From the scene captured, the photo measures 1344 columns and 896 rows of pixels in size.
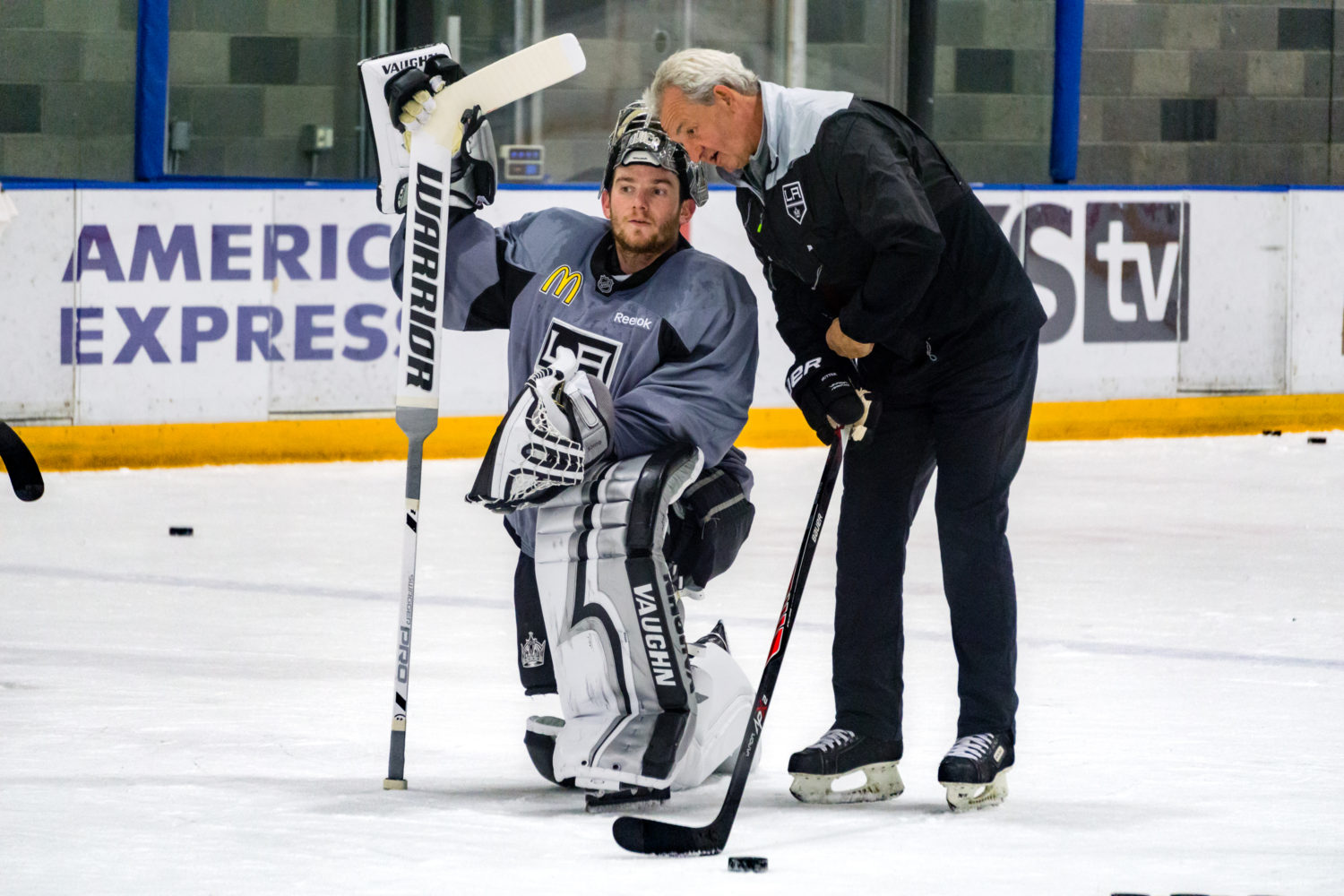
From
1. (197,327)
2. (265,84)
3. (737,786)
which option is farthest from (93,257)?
(737,786)

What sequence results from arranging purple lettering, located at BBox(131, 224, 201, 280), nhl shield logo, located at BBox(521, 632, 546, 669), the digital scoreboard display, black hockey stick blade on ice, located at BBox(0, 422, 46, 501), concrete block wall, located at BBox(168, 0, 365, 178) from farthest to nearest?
1. the digital scoreboard display
2. concrete block wall, located at BBox(168, 0, 365, 178)
3. purple lettering, located at BBox(131, 224, 201, 280)
4. black hockey stick blade on ice, located at BBox(0, 422, 46, 501)
5. nhl shield logo, located at BBox(521, 632, 546, 669)

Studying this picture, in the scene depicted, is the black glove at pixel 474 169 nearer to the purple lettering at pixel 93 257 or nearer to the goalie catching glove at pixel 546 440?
the goalie catching glove at pixel 546 440

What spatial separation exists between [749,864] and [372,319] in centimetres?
485

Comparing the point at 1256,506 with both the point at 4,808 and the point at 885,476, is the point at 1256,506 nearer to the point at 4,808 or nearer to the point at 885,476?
the point at 885,476

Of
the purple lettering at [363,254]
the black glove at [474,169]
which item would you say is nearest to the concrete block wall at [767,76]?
the purple lettering at [363,254]

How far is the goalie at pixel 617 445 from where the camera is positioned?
2.88 m

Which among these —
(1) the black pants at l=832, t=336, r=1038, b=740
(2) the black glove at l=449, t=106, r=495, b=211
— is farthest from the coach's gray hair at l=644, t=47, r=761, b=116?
(1) the black pants at l=832, t=336, r=1038, b=740

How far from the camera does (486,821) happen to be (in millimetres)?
2838

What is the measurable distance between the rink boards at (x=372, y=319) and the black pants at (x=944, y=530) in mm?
4250

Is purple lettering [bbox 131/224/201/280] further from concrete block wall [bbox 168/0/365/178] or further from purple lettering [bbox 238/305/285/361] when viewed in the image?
concrete block wall [bbox 168/0/365/178]

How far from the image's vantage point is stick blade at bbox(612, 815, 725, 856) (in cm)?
267

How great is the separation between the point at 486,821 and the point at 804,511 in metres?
3.56

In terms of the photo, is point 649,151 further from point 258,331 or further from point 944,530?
point 258,331

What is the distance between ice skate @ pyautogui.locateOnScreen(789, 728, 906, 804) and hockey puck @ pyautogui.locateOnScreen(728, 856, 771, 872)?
0.40 meters
